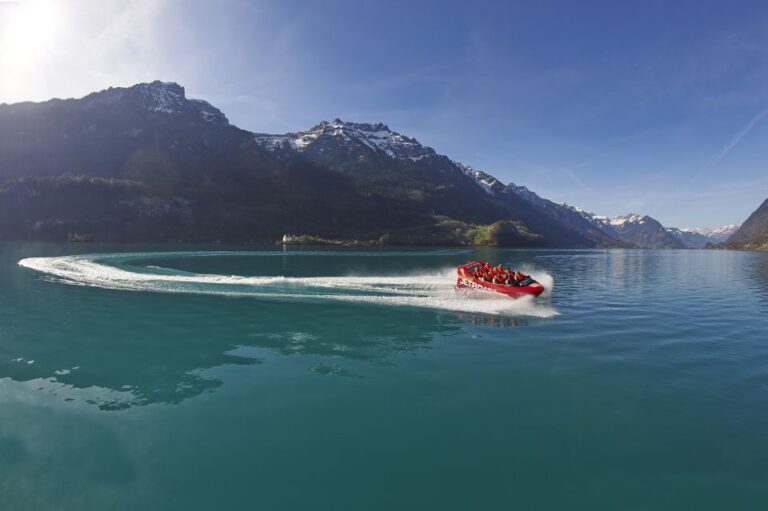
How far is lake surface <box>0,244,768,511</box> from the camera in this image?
35.9 feet

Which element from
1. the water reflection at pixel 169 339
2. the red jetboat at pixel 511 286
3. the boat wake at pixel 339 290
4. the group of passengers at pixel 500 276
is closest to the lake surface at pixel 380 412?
the water reflection at pixel 169 339

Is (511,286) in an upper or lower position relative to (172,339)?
upper

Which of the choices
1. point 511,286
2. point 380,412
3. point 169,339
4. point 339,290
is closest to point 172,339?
point 169,339

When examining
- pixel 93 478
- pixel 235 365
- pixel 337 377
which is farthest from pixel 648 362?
pixel 93 478

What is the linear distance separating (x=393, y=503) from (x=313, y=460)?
301 centimetres

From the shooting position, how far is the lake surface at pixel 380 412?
1094cm

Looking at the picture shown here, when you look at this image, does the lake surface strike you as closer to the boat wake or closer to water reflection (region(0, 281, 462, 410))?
water reflection (region(0, 281, 462, 410))

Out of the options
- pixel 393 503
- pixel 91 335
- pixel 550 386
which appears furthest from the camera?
pixel 91 335

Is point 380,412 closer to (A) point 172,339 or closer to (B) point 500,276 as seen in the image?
(A) point 172,339

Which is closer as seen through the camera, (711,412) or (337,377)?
(711,412)

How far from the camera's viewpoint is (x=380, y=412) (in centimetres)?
1543

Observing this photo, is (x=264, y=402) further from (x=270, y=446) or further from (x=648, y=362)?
(x=648, y=362)

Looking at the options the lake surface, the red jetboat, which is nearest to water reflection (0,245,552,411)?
the lake surface

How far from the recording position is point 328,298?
3941 centimetres
